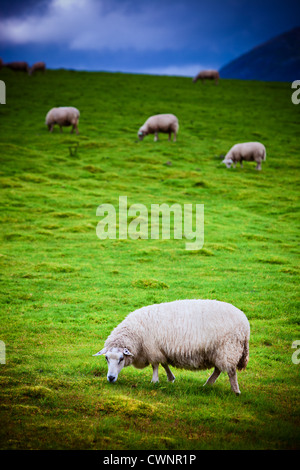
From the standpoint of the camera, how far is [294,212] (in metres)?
23.1

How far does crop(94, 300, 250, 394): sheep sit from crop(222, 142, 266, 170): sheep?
2251cm

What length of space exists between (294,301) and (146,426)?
306 inches

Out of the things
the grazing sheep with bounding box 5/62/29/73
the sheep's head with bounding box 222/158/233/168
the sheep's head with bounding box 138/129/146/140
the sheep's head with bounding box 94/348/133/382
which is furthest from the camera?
the grazing sheep with bounding box 5/62/29/73

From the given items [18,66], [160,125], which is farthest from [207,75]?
[160,125]

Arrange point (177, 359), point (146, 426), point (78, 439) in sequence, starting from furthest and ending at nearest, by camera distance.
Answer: point (177, 359) → point (146, 426) → point (78, 439)

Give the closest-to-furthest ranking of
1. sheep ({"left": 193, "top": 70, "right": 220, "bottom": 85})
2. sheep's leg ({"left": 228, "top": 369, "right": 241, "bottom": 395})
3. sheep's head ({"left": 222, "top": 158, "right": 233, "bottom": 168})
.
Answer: sheep's leg ({"left": 228, "top": 369, "right": 241, "bottom": 395})
sheep's head ({"left": 222, "top": 158, "right": 233, "bottom": 168})
sheep ({"left": 193, "top": 70, "right": 220, "bottom": 85})

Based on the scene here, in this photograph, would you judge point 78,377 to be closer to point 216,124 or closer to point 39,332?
→ point 39,332

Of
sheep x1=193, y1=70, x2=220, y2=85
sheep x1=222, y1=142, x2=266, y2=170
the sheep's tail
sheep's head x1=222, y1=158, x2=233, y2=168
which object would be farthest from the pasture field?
sheep x1=193, y1=70, x2=220, y2=85

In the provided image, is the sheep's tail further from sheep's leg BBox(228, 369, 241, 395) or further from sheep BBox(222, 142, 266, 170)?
sheep BBox(222, 142, 266, 170)

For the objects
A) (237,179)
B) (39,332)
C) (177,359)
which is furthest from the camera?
(237,179)

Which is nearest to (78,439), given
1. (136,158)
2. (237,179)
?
(237,179)

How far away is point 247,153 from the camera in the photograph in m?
28.6

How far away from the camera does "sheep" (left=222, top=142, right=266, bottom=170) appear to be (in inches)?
1112

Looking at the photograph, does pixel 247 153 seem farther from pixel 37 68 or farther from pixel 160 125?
pixel 37 68
